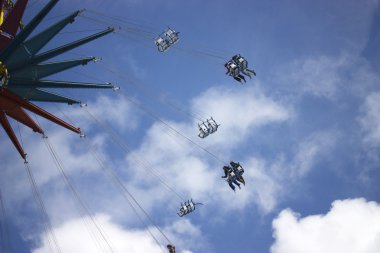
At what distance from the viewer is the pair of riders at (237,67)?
2909cm

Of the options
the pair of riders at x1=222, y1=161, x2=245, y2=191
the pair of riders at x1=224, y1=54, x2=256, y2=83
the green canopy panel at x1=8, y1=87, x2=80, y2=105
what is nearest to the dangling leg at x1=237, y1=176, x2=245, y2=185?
the pair of riders at x1=222, y1=161, x2=245, y2=191

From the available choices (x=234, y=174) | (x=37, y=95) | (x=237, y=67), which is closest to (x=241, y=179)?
(x=234, y=174)

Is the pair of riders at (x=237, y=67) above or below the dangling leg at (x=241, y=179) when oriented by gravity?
above

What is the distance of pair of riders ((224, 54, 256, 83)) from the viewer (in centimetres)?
2909

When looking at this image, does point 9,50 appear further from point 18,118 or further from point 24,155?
point 24,155

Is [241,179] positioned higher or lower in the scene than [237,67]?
lower

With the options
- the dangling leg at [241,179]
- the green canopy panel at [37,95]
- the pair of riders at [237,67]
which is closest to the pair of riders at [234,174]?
the dangling leg at [241,179]

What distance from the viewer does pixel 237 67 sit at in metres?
29.2

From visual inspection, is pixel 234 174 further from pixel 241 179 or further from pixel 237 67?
pixel 237 67

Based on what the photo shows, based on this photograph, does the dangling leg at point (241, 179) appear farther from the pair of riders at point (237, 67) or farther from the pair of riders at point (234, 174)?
the pair of riders at point (237, 67)

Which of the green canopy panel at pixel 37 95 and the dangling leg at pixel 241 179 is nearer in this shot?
the green canopy panel at pixel 37 95

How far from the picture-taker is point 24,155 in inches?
920

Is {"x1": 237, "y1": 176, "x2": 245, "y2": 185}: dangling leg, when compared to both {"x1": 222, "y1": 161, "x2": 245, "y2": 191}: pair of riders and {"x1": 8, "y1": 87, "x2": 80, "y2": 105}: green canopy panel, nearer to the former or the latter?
{"x1": 222, "y1": 161, "x2": 245, "y2": 191}: pair of riders

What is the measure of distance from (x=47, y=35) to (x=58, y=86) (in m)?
2.84
